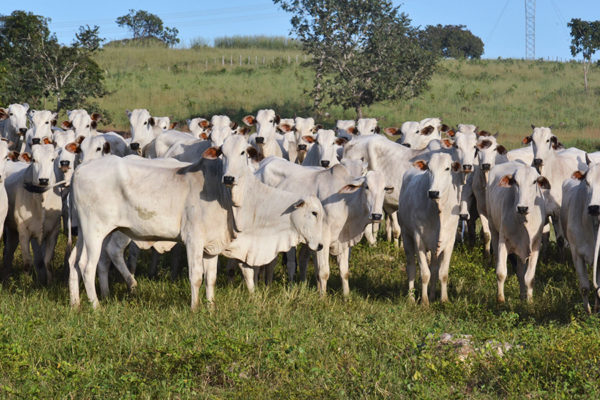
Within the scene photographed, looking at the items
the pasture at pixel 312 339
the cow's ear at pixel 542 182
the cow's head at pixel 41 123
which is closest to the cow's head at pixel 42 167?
the pasture at pixel 312 339

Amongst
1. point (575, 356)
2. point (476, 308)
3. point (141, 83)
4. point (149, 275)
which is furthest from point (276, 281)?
point (141, 83)

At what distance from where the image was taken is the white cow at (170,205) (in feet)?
29.7

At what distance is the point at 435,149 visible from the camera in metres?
13.8

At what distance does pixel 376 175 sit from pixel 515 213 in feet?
6.02

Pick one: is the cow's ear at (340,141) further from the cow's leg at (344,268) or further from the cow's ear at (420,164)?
the cow's leg at (344,268)

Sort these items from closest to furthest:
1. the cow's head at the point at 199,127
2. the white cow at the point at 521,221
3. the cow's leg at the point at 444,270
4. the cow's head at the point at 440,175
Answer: the cow's head at the point at 440,175
the white cow at the point at 521,221
the cow's leg at the point at 444,270
the cow's head at the point at 199,127

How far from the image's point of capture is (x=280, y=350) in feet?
22.8

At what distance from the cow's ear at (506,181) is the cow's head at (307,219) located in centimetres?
234

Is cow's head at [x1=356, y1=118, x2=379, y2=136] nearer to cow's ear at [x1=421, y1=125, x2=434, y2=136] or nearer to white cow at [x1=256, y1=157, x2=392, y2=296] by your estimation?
cow's ear at [x1=421, y1=125, x2=434, y2=136]

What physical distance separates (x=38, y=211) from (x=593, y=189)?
6.95 metres

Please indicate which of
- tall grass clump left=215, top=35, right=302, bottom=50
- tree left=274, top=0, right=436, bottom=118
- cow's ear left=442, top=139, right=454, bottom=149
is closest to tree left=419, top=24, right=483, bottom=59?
tall grass clump left=215, top=35, right=302, bottom=50

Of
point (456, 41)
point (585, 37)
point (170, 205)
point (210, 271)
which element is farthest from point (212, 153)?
point (456, 41)

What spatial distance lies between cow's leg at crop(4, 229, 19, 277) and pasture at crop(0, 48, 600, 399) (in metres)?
0.23

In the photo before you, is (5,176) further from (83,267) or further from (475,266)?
(475,266)
